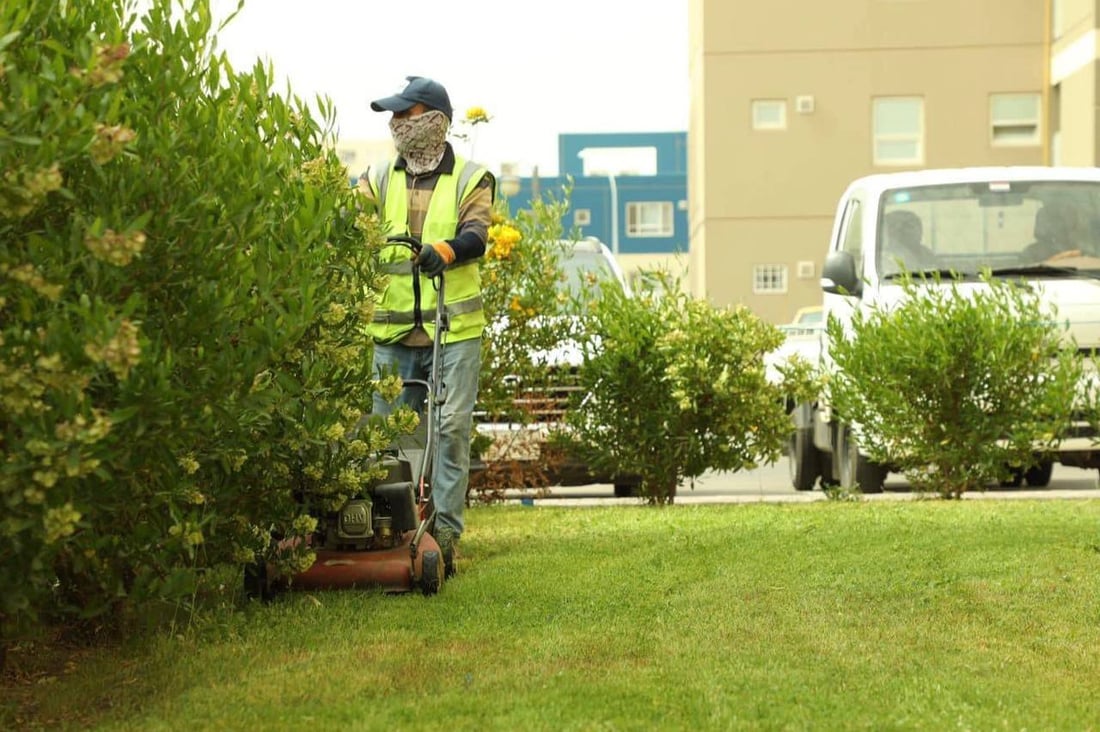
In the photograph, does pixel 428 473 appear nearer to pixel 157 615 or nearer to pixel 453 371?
pixel 453 371

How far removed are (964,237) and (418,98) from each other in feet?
19.4

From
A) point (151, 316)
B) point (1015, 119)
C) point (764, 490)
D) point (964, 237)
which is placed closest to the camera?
point (151, 316)

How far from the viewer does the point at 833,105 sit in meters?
42.2

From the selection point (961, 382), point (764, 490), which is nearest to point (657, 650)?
point (961, 382)

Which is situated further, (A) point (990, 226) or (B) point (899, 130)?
(B) point (899, 130)

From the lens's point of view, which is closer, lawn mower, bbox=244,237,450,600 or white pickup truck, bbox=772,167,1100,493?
lawn mower, bbox=244,237,450,600

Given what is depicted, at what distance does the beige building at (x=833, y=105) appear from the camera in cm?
4138

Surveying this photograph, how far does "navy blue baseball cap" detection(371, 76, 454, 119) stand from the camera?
312 inches

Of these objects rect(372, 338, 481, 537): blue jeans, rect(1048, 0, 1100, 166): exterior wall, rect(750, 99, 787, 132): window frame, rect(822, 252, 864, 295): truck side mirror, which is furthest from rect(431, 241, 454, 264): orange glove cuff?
rect(750, 99, 787, 132): window frame

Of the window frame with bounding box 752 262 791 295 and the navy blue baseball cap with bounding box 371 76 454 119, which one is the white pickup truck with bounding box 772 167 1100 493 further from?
the window frame with bounding box 752 262 791 295

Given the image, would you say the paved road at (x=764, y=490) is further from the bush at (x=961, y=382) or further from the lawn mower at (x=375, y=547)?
the lawn mower at (x=375, y=547)

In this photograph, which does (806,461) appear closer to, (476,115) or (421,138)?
(476,115)

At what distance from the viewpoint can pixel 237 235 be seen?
5289 mm

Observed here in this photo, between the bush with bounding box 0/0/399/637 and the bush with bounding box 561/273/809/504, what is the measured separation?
487 cm
